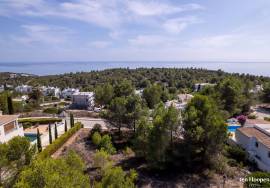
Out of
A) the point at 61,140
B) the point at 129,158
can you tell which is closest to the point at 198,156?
the point at 129,158

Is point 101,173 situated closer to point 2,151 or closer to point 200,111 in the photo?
point 2,151

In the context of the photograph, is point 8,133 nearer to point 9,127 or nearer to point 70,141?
point 9,127

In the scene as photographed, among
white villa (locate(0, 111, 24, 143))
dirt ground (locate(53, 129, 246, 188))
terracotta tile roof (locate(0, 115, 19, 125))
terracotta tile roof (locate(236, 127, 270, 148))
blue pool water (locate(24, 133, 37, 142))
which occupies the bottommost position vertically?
blue pool water (locate(24, 133, 37, 142))

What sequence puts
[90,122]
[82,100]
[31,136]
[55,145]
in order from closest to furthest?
1. [55,145]
2. [31,136]
3. [90,122]
4. [82,100]

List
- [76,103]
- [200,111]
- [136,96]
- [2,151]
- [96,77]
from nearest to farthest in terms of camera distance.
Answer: [2,151] < [200,111] < [136,96] < [76,103] < [96,77]

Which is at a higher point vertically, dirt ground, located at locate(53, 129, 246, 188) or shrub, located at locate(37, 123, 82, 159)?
shrub, located at locate(37, 123, 82, 159)

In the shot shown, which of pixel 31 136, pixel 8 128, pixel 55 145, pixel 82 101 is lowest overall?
pixel 31 136

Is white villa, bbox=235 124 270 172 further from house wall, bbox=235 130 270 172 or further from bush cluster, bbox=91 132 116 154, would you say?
bush cluster, bbox=91 132 116 154

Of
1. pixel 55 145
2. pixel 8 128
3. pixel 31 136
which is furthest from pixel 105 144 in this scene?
pixel 31 136

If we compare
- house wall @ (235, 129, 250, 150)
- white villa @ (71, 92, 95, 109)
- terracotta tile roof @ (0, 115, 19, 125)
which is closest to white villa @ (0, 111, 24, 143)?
terracotta tile roof @ (0, 115, 19, 125)
